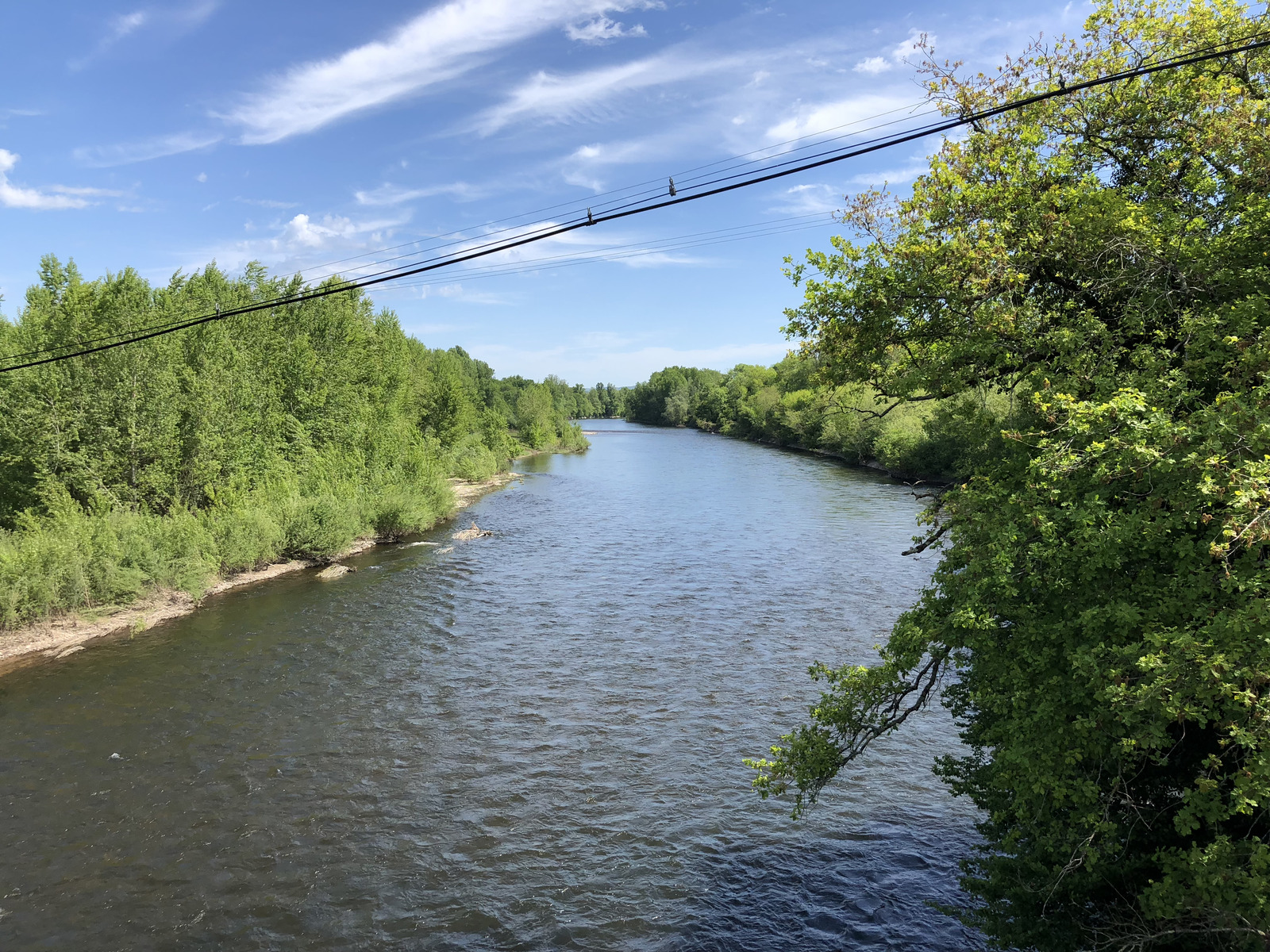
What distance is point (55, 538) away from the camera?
75.4 feet

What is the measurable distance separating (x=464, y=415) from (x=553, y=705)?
2155 inches

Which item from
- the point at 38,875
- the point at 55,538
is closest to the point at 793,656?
the point at 38,875

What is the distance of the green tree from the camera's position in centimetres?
590

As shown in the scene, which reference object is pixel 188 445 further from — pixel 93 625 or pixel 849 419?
pixel 849 419

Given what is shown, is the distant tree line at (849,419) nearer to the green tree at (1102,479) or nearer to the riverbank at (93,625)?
the green tree at (1102,479)

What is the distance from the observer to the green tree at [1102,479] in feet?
19.4

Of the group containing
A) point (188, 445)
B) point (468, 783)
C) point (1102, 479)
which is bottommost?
point (468, 783)

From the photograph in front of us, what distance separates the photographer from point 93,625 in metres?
23.2

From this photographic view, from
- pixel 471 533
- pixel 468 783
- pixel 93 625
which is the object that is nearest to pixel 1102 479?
pixel 468 783

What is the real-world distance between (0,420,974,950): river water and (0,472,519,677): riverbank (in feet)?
3.68

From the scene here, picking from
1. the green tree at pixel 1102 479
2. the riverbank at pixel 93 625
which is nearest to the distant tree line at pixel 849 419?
the green tree at pixel 1102 479

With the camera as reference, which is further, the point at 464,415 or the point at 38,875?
the point at 464,415

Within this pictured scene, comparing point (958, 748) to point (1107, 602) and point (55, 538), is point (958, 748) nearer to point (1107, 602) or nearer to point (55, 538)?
point (1107, 602)

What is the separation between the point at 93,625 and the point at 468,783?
16.3 m
